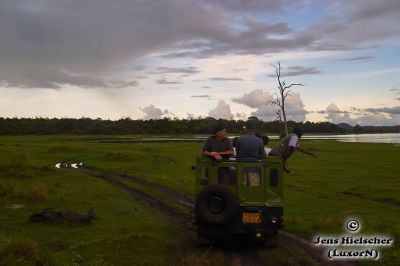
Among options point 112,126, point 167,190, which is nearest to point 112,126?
point 112,126

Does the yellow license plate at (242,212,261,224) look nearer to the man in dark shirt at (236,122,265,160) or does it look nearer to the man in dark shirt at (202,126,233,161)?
the man in dark shirt at (236,122,265,160)

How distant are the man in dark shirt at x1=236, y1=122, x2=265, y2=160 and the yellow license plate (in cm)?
160

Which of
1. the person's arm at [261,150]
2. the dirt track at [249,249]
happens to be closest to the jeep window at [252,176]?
the person's arm at [261,150]

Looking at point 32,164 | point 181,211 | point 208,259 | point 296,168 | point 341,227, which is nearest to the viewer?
point 208,259

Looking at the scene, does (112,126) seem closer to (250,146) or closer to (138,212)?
(138,212)

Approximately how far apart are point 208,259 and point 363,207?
13.8m

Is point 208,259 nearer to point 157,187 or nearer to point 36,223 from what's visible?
point 36,223

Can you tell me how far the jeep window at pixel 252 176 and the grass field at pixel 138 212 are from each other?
192 cm

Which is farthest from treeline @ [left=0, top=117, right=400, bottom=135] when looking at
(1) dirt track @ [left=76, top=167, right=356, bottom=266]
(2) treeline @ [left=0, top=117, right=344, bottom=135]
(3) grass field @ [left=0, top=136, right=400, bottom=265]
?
(1) dirt track @ [left=76, top=167, right=356, bottom=266]

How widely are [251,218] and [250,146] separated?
6.60ft

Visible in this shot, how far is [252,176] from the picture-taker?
1265 cm

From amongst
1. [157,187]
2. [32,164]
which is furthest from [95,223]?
[32,164]

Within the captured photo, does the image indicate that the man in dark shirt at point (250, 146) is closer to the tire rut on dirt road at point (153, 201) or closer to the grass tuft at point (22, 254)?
the tire rut on dirt road at point (153, 201)

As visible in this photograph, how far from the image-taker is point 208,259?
11.3 meters
